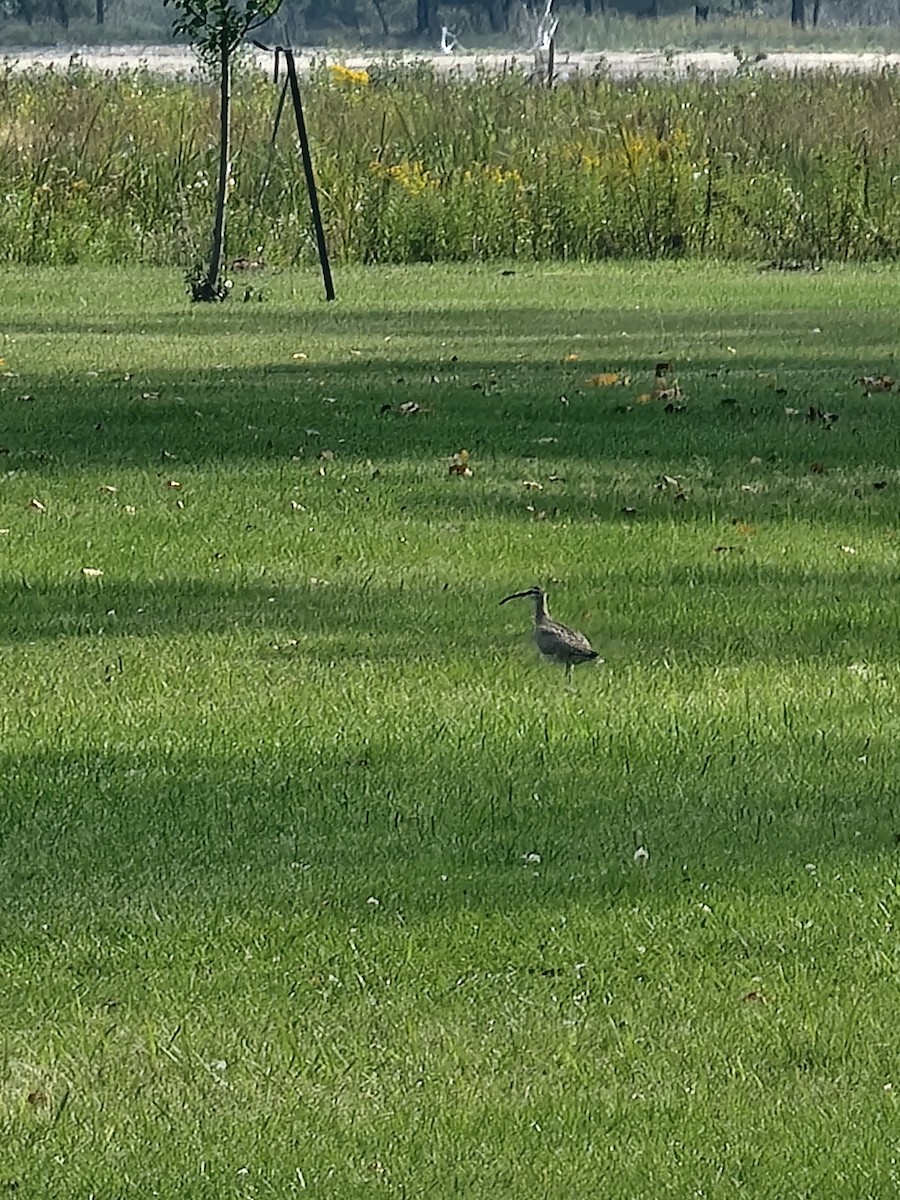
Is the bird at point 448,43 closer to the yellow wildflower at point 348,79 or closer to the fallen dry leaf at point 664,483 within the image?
the yellow wildflower at point 348,79

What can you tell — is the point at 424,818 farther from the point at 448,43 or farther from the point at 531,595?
the point at 448,43

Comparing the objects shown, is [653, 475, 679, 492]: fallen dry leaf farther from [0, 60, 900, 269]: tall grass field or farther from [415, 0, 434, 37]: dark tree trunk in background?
[415, 0, 434, 37]: dark tree trunk in background

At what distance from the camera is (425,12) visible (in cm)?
8856

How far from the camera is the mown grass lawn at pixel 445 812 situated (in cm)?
489

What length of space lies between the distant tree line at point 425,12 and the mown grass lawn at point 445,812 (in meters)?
75.7

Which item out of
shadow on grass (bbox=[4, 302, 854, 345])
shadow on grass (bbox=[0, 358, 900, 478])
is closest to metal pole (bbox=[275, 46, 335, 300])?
shadow on grass (bbox=[4, 302, 854, 345])

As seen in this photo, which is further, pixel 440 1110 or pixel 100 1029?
pixel 100 1029

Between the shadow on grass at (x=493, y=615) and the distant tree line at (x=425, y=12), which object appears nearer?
the shadow on grass at (x=493, y=615)

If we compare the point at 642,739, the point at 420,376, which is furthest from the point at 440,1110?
the point at 420,376

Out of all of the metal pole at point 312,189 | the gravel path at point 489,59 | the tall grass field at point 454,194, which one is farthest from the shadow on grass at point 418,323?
the gravel path at point 489,59

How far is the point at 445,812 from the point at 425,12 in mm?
84063

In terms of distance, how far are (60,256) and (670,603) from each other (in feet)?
57.1

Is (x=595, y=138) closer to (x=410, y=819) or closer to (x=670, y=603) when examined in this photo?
(x=670, y=603)

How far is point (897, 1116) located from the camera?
4875 mm
